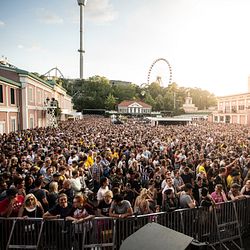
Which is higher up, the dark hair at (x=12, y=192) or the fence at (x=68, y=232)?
the dark hair at (x=12, y=192)

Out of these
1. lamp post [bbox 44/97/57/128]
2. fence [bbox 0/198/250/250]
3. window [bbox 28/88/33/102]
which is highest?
window [bbox 28/88/33/102]

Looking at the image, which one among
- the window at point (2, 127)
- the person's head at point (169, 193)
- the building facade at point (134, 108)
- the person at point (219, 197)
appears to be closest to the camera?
the person's head at point (169, 193)

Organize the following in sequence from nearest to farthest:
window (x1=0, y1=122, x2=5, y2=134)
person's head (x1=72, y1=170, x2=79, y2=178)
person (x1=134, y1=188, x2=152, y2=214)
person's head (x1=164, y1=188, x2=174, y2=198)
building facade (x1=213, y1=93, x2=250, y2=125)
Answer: person (x1=134, y1=188, x2=152, y2=214), person's head (x1=164, y1=188, x2=174, y2=198), person's head (x1=72, y1=170, x2=79, y2=178), window (x1=0, y1=122, x2=5, y2=134), building facade (x1=213, y1=93, x2=250, y2=125)

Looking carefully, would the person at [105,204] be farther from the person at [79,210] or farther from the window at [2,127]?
the window at [2,127]

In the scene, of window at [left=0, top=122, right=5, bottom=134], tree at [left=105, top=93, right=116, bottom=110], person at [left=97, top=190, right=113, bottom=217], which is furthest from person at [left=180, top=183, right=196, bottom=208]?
tree at [left=105, top=93, right=116, bottom=110]

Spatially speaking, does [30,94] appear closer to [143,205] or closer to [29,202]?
[29,202]

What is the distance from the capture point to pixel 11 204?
517cm

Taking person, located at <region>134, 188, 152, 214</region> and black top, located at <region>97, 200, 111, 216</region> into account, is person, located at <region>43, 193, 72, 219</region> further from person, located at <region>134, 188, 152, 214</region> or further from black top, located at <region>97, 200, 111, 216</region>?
person, located at <region>134, 188, 152, 214</region>

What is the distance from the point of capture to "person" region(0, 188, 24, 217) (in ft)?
16.9

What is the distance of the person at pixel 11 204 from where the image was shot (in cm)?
516

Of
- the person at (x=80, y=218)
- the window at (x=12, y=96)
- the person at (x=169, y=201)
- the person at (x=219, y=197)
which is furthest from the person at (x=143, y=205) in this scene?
the window at (x=12, y=96)

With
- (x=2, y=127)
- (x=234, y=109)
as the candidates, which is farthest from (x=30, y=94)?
(x=234, y=109)

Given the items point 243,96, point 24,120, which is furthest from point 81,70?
point 24,120

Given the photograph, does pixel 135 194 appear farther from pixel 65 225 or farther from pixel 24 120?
pixel 24 120
